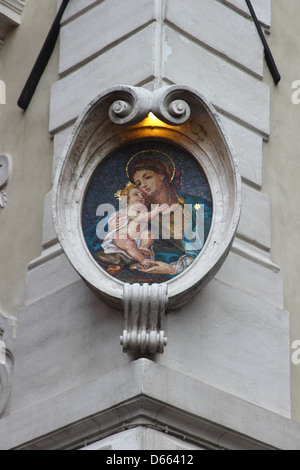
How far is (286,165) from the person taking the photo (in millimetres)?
11680

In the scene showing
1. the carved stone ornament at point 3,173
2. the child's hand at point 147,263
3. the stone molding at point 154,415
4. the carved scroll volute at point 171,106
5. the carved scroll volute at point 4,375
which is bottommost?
the stone molding at point 154,415

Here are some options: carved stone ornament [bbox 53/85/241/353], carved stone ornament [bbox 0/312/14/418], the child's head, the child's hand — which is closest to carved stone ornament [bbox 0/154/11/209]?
carved stone ornament [bbox 0/312/14/418]

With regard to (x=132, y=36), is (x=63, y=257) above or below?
below

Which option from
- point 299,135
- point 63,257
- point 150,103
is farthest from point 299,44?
point 63,257

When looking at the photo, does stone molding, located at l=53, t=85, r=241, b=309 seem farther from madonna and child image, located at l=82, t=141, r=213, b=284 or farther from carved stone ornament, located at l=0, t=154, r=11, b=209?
carved stone ornament, located at l=0, t=154, r=11, b=209

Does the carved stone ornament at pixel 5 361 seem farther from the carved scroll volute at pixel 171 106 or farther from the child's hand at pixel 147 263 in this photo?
the carved scroll volute at pixel 171 106

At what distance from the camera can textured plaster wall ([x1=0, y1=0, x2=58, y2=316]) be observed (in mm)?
11453

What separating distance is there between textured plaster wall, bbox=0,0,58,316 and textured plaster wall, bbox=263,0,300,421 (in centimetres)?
186

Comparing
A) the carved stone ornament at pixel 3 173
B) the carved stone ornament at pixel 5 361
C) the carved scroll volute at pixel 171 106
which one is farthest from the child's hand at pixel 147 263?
the carved stone ornament at pixel 3 173

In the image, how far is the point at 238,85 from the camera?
11.6 m

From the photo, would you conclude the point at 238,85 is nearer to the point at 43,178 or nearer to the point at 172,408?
the point at 43,178

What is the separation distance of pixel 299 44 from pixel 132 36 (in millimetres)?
1663

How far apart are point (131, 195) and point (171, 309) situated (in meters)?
1.03

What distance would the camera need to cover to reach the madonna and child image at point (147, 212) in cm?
1052
